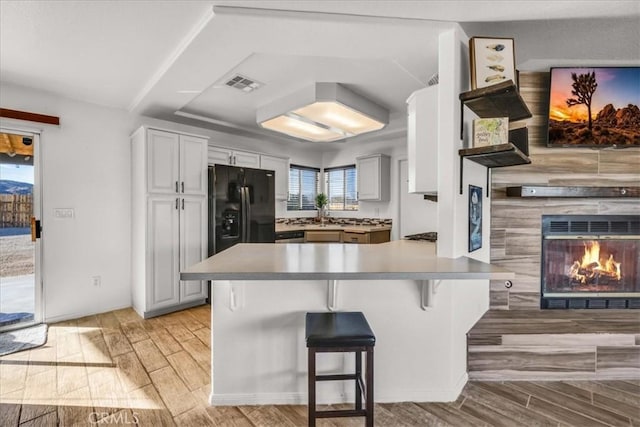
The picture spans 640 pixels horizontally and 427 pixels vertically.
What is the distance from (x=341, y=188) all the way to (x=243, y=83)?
3074 millimetres

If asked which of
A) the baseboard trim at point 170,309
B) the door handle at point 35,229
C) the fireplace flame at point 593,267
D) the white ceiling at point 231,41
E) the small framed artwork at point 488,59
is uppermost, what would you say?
the white ceiling at point 231,41

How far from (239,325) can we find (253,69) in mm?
2073

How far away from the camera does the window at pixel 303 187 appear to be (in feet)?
17.8

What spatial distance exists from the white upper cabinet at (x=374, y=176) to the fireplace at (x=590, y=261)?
8.78 ft

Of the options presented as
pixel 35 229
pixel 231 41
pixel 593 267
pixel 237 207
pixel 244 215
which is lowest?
pixel 593 267

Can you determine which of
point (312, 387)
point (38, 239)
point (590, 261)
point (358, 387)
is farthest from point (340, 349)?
point (38, 239)

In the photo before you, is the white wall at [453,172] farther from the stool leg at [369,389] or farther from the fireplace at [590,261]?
the fireplace at [590,261]

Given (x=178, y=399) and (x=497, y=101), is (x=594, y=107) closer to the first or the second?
(x=497, y=101)

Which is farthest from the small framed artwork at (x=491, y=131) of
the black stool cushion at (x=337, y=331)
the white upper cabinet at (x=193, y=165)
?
the white upper cabinet at (x=193, y=165)

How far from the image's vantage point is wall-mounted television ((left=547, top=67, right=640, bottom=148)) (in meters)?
2.19

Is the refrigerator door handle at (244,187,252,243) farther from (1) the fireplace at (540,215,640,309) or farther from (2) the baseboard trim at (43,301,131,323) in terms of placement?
(1) the fireplace at (540,215,640,309)

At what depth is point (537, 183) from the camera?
2.30 m

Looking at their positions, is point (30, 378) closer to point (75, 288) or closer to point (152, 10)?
point (75, 288)

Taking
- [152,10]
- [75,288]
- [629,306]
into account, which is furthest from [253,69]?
[629,306]
